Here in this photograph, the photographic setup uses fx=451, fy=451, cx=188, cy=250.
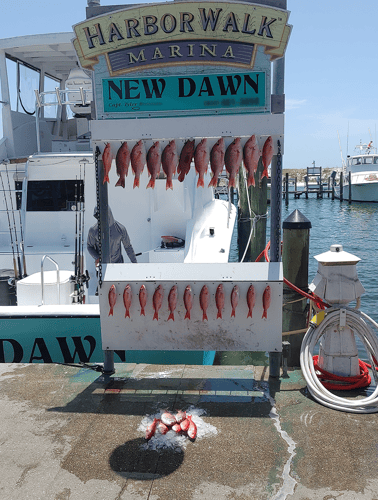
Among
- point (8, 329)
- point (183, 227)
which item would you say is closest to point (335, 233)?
point (183, 227)

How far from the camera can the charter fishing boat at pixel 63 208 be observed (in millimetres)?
6700

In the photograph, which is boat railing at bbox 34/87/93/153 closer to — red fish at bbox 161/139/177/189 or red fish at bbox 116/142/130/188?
red fish at bbox 116/142/130/188

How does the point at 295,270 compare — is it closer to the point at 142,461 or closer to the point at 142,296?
the point at 142,296

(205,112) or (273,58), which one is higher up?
(273,58)

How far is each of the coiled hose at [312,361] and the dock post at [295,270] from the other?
1.73 meters

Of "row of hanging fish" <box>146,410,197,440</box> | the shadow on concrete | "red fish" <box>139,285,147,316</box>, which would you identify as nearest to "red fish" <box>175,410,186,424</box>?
"row of hanging fish" <box>146,410,197,440</box>

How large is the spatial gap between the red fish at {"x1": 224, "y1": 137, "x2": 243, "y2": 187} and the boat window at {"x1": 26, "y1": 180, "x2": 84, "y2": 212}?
632cm

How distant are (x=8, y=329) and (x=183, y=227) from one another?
4.78 metres

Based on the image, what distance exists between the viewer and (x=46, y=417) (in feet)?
13.2

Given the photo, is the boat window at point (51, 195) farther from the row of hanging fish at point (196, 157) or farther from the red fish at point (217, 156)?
the red fish at point (217, 156)

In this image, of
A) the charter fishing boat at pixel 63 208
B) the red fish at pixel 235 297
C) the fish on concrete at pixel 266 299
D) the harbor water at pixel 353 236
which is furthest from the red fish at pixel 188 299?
the harbor water at pixel 353 236

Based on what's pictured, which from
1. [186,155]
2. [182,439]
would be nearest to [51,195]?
[186,155]

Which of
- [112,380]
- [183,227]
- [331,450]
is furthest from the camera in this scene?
[183,227]

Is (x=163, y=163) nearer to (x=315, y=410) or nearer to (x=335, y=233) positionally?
(x=315, y=410)
